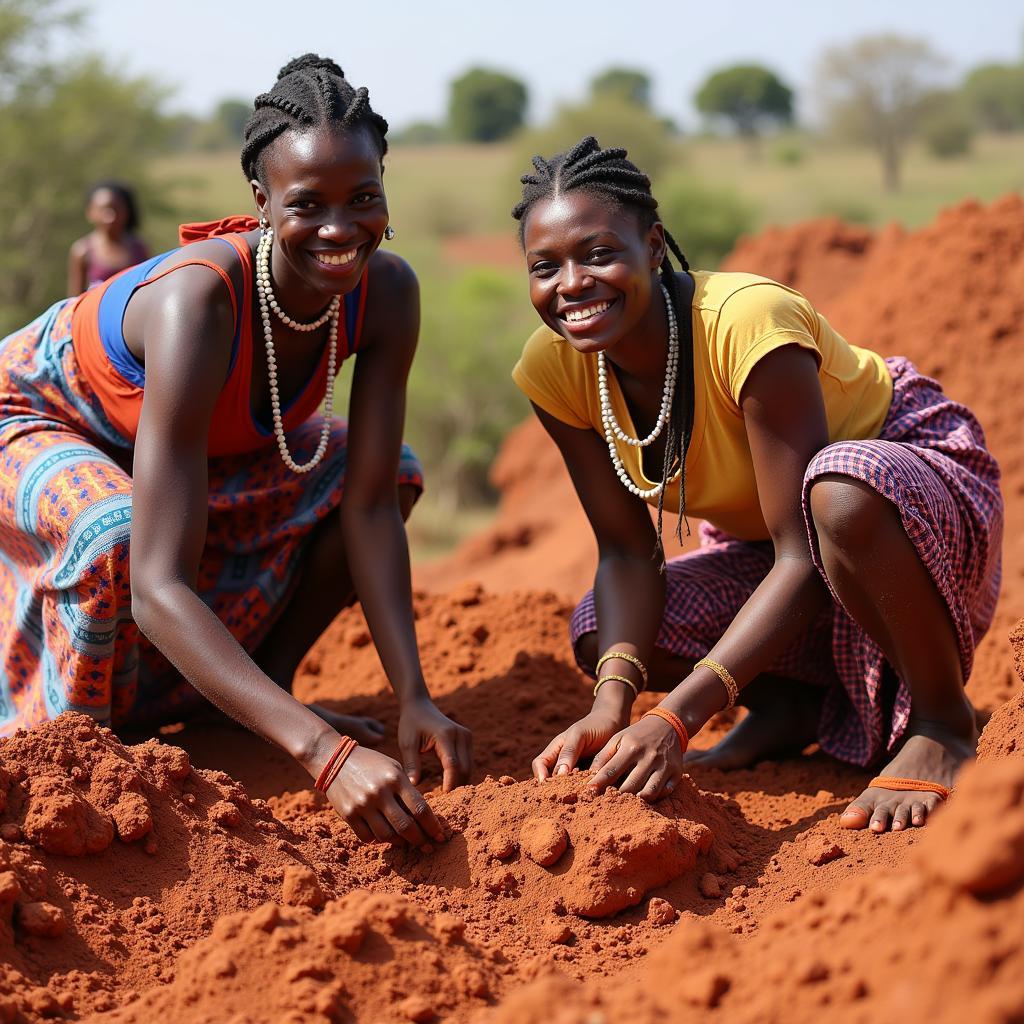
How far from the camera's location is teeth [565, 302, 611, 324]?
2828 mm

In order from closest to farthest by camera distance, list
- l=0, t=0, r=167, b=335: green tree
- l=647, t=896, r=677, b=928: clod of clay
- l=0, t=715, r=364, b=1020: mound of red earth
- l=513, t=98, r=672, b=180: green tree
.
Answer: l=0, t=715, r=364, b=1020: mound of red earth
l=647, t=896, r=677, b=928: clod of clay
l=0, t=0, r=167, b=335: green tree
l=513, t=98, r=672, b=180: green tree

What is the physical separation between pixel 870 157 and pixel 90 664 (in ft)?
119

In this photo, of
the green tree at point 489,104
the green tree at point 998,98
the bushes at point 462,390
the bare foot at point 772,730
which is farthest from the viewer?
the green tree at point 489,104

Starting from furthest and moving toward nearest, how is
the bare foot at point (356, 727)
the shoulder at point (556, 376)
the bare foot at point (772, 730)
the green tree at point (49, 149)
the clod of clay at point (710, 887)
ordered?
1. the green tree at point (49, 149)
2. the bare foot at point (356, 727)
3. the bare foot at point (772, 730)
4. the shoulder at point (556, 376)
5. the clod of clay at point (710, 887)

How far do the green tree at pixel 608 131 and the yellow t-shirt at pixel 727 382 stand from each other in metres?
21.4

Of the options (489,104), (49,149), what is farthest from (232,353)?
(489,104)

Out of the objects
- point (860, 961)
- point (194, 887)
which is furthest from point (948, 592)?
point (194, 887)

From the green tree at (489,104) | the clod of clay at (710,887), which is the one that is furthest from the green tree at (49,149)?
the green tree at (489,104)

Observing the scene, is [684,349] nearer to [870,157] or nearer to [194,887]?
[194,887]

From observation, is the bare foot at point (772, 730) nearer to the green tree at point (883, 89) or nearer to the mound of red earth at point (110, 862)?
the mound of red earth at point (110, 862)

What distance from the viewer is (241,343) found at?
9.84 ft

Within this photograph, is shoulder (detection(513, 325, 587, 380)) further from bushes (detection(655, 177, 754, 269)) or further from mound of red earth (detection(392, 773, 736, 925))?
bushes (detection(655, 177, 754, 269))

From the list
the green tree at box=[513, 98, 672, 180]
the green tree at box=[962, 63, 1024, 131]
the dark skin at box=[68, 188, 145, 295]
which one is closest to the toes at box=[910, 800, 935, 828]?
the dark skin at box=[68, 188, 145, 295]

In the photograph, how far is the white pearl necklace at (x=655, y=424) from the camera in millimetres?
2947
